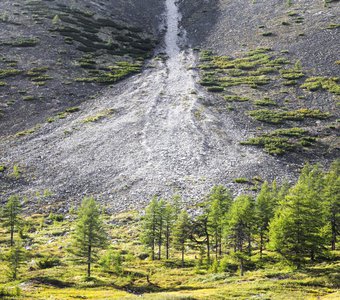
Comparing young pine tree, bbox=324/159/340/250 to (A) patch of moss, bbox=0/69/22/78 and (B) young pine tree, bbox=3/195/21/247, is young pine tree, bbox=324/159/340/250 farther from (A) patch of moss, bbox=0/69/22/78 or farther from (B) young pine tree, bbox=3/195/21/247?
(A) patch of moss, bbox=0/69/22/78

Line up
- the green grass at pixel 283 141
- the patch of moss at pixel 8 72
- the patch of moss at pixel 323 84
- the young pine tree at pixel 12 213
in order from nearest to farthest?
the young pine tree at pixel 12 213 < the green grass at pixel 283 141 < the patch of moss at pixel 323 84 < the patch of moss at pixel 8 72

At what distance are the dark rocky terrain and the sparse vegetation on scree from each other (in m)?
8.77

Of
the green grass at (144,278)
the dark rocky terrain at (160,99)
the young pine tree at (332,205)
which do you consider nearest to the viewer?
the green grass at (144,278)

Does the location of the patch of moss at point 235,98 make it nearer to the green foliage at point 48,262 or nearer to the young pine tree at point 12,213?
the young pine tree at point 12,213

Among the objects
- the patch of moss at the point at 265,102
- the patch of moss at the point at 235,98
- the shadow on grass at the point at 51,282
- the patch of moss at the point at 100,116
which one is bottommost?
the shadow on grass at the point at 51,282

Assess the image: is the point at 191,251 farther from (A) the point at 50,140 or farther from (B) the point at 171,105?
(B) the point at 171,105

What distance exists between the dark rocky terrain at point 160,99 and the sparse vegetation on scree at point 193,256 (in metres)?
8.77

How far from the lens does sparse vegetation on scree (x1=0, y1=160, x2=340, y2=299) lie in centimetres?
2711

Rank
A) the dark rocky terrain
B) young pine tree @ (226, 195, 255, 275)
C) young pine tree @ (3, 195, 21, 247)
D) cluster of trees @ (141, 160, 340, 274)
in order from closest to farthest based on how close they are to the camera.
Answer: cluster of trees @ (141, 160, 340, 274), young pine tree @ (226, 195, 255, 275), young pine tree @ (3, 195, 21, 247), the dark rocky terrain

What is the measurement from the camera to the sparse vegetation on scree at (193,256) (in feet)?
88.9

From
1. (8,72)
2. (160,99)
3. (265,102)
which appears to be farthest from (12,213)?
(8,72)

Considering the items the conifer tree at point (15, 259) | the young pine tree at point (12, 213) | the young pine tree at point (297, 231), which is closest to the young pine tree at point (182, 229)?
the young pine tree at point (297, 231)

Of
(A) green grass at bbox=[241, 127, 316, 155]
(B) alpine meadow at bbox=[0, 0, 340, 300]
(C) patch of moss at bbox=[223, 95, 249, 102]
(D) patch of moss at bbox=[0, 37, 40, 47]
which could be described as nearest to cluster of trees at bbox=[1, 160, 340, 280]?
(B) alpine meadow at bbox=[0, 0, 340, 300]

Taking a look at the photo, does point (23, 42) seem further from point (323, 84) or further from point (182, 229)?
point (182, 229)
